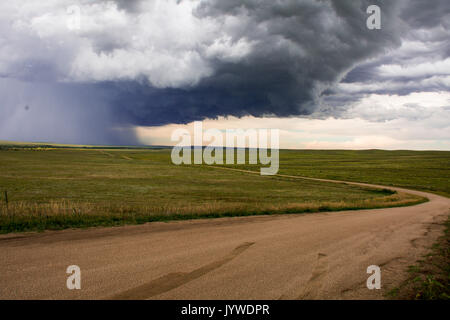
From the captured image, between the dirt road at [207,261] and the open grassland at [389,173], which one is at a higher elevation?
the dirt road at [207,261]

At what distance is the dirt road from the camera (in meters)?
6.84

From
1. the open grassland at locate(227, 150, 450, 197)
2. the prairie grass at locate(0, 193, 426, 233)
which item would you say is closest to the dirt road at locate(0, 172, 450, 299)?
the prairie grass at locate(0, 193, 426, 233)

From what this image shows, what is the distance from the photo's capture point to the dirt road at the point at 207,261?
6.84 metres

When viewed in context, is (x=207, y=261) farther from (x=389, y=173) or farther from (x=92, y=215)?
(x=389, y=173)

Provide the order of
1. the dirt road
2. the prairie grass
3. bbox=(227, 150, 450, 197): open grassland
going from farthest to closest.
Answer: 1. bbox=(227, 150, 450, 197): open grassland
2. the prairie grass
3. the dirt road

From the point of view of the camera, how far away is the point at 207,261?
347 inches

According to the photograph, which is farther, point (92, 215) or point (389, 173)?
point (389, 173)

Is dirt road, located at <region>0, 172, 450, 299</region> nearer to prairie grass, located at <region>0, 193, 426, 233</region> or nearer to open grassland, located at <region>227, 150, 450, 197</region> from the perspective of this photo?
prairie grass, located at <region>0, 193, 426, 233</region>

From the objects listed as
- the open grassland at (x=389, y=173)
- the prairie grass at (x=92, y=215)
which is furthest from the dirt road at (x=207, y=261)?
the open grassland at (x=389, y=173)

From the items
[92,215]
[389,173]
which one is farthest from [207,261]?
[389,173]

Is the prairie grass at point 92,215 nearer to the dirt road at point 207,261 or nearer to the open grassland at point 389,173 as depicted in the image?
the dirt road at point 207,261

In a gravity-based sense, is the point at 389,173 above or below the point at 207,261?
below

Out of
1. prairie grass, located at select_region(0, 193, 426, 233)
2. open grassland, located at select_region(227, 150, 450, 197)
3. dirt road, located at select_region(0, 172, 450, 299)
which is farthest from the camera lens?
open grassland, located at select_region(227, 150, 450, 197)
